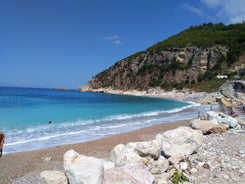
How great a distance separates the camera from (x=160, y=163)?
7.36m

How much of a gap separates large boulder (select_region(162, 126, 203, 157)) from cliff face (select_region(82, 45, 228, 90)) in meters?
84.3

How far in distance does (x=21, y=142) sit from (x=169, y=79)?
87319 mm

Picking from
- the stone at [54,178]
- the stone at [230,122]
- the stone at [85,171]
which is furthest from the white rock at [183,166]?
the stone at [230,122]

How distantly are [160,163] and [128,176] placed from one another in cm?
172

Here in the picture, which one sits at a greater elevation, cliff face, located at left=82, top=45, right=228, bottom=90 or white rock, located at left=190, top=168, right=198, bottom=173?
cliff face, located at left=82, top=45, right=228, bottom=90

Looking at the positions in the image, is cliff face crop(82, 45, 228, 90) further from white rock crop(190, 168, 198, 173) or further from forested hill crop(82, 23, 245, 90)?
white rock crop(190, 168, 198, 173)

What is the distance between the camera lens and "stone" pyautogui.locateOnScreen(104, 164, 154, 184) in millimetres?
5821

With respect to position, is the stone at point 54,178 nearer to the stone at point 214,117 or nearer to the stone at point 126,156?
the stone at point 126,156

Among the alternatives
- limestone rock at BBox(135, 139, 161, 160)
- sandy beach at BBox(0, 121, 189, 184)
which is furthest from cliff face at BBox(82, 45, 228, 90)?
limestone rock at BBox(135, 139, 161, 160)

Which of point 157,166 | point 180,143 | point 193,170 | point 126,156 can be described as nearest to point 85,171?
point 126,156

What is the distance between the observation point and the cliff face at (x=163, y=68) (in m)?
92.3

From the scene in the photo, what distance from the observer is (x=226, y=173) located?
7273mm

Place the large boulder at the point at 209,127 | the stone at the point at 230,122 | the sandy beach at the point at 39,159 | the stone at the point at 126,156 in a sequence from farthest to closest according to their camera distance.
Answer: the stone at the point at 230,122, the large boulder at the point at 209,127, the sandy beach at the point at 39,159, the stone at the point at 126,156

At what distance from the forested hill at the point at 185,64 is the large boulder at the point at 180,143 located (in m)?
73.5
